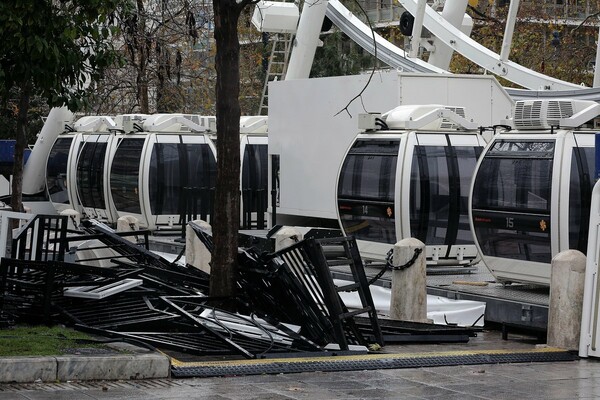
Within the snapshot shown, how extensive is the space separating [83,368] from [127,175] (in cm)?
1865

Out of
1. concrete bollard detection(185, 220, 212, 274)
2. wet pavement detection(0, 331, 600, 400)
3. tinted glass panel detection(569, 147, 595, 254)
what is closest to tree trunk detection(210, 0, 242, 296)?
wet pavement detection(0, 331, 600, 400)

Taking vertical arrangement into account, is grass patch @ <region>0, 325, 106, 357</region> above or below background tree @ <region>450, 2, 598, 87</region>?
below

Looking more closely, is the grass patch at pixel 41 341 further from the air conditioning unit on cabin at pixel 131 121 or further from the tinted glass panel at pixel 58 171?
the tinted glass panel at pixel 58 171

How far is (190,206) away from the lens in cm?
2680

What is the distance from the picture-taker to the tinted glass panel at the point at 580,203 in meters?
14.1

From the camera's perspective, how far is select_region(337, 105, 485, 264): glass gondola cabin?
1745 centimetres

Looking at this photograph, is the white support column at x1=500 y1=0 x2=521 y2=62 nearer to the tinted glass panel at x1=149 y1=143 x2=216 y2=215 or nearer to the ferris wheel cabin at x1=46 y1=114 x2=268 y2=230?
the ferris wheel cabin at x1=46 y1=114 x2=268 y2=230

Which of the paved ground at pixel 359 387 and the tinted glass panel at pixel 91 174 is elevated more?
the tinted glass panel at pixel 91 174

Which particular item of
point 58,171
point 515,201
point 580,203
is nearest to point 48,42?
point 515,201

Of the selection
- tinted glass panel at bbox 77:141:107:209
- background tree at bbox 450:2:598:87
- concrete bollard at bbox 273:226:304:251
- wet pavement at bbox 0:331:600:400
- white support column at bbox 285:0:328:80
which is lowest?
wet pavement at bbox 0:331:600:400

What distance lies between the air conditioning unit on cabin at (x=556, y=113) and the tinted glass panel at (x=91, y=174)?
1576cm

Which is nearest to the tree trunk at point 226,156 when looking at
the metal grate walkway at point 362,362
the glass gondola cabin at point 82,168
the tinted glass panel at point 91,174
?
the metal grate walkway at point 362,362

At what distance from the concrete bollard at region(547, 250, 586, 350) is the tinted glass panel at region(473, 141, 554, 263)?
210 cm

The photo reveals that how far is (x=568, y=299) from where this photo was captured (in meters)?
12.2
